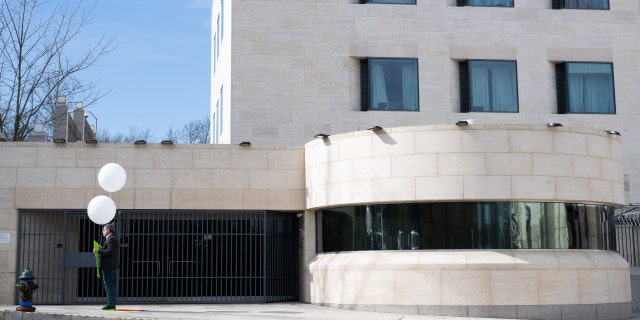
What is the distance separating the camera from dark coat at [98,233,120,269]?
58.7 ft

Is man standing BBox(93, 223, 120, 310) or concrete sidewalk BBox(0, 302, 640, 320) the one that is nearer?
concrete sidewalk BBox(0, 302, 640, 320)

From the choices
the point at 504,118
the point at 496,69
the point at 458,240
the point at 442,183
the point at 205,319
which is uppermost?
the point at 496,69

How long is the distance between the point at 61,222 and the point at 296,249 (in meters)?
6.85

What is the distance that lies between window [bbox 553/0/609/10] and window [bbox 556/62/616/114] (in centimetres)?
204

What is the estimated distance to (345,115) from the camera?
2577 centimetres

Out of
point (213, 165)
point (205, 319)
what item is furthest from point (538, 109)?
point (205, 319)

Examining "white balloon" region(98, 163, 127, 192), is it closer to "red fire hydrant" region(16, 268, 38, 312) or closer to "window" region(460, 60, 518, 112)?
"red fire hydrant" region(16, 268, 38, 312)

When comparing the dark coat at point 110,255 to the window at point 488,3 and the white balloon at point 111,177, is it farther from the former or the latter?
the window at point 488,3

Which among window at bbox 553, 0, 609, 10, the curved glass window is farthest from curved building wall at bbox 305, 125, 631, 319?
window at bbox 553, 0, 609, 10

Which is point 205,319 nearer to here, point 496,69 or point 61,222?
point 61,222

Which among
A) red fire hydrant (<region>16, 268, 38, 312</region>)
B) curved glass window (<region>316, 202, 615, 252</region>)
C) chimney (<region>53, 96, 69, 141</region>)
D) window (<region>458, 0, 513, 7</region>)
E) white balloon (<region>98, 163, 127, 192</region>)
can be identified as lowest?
red fire hydrant (<region>16, 268, 38, 312</region>)

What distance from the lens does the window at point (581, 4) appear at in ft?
90.6

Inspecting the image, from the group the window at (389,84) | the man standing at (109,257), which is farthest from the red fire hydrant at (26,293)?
the window at (389,84)

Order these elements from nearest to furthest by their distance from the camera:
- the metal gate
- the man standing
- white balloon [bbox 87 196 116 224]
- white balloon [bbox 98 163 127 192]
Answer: the man standing < white balloon [bbox 87 196 116 224] < white balloon [bbox 98 163 127 192] < the metal gate
